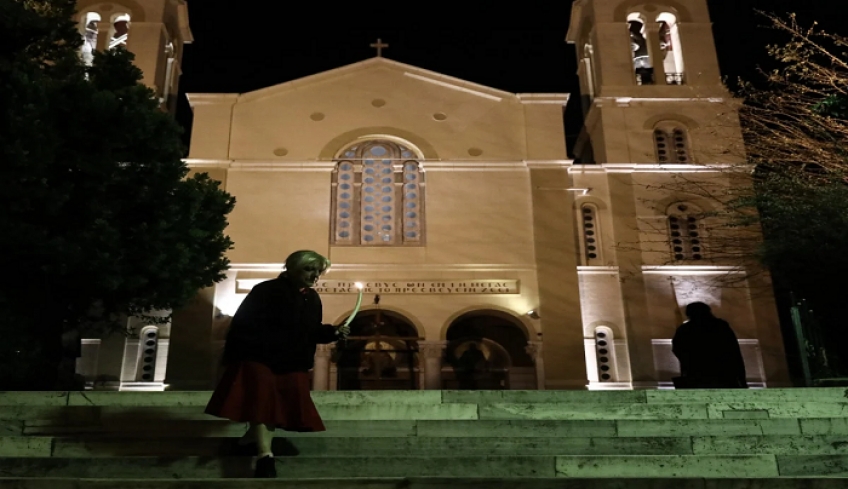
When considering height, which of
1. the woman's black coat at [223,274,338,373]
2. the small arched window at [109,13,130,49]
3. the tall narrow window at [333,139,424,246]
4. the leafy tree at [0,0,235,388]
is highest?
the small arched window at [109,13,130,49]

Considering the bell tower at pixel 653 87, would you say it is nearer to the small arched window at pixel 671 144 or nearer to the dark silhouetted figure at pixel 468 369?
the small arched window at pixel 671 144

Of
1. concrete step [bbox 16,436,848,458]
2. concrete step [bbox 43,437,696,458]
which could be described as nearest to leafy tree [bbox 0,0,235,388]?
concrete step [bbox 16,436,848,458]

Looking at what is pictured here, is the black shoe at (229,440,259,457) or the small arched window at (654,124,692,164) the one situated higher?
the small arched window at (654,124,692,164)

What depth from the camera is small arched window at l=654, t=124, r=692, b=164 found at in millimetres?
21219

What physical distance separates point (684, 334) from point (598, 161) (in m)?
13.1

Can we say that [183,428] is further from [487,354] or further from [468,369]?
[487,354]

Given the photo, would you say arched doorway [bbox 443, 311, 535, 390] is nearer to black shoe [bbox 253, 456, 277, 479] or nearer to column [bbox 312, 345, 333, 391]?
column [bbox 312, 345, 333, 391]

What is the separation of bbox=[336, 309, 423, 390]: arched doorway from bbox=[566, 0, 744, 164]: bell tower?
24.5 feet

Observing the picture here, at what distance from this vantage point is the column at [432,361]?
18141 millimetres

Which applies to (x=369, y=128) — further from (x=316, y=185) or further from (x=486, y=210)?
(x=486, y=210)

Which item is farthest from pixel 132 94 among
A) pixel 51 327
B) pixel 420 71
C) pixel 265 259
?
pixel 420 71

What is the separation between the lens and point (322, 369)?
18250mm

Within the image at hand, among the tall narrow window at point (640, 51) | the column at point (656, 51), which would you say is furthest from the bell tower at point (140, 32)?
the column at point (656, 51)

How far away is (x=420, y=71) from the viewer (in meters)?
21.5
